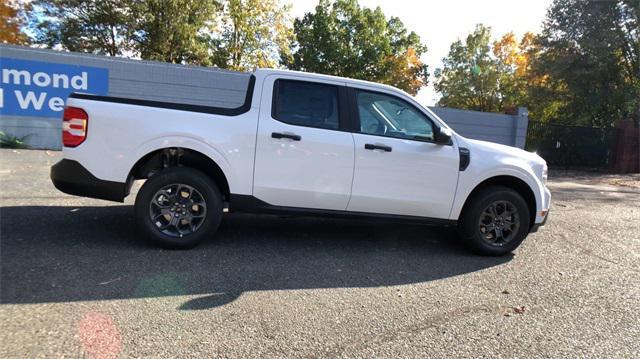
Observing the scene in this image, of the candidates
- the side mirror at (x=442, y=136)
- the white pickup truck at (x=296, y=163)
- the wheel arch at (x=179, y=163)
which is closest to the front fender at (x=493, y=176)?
the white pickup truck at (x=296, y=163)

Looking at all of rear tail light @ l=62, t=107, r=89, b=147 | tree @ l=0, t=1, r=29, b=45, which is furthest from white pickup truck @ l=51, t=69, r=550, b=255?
tree @ l=0, t=1, r=29, b=45

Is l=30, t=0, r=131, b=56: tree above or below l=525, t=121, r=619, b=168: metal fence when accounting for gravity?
above

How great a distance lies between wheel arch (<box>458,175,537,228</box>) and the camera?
5.34 metres

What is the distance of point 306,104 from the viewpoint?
16.3 ft

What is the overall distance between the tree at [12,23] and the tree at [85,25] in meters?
1.33

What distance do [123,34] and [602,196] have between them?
84.8 ft

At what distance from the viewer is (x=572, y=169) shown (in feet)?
65.1

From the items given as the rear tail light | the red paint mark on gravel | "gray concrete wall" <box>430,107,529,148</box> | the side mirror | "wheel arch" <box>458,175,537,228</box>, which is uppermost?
"gray concrete wall" <box>430,107,529,148</box>

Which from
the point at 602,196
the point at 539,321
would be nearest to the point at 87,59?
the point at 539,321

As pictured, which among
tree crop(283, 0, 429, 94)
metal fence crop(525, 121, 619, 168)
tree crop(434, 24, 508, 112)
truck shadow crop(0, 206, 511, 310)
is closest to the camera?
truck shadow crop(0, 206, 511, 310)

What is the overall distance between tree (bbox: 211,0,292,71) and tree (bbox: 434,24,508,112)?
18.3m

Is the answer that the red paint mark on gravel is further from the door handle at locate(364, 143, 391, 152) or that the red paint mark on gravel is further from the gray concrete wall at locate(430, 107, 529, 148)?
the gray concrete wall at locate(430, 107, 529, 148)

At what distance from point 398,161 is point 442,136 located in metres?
0.56

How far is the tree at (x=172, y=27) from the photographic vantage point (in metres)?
24.3
